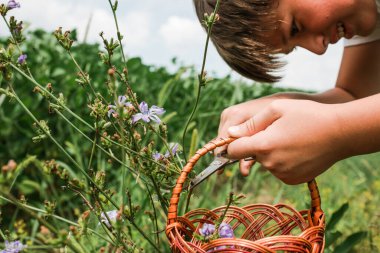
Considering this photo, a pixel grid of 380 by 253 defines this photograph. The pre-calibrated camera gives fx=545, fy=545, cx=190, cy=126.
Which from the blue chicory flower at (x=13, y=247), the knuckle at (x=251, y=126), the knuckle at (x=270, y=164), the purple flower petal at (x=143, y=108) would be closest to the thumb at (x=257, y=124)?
the knuckle at (x=251, y=126)

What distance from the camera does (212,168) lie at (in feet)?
4.10

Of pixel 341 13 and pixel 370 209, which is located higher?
pixel 341 13

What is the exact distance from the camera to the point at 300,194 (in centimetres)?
312

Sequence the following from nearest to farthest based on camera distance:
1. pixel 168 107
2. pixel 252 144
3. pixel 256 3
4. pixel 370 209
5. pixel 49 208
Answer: pixel 49 208, pixel 252 144, pixel 256 3, pixel 370 209, pixel 168 107

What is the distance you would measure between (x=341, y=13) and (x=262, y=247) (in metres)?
1.10

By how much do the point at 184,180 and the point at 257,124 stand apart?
0.23 metres

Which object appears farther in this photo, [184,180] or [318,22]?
[318,22]

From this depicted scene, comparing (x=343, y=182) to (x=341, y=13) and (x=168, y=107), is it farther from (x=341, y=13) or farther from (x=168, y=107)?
(x=341, y=13)

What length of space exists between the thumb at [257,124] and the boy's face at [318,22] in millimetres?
622

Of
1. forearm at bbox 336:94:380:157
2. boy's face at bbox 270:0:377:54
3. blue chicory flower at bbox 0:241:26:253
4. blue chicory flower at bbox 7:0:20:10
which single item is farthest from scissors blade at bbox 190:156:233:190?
boy's face at bbox 270:0:377:54

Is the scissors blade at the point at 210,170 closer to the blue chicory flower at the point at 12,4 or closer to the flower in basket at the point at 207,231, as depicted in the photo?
the flower in basket at the point at 207,231

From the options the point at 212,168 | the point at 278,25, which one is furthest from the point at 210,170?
the point at 278,25

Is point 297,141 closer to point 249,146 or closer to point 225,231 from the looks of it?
point 249,146

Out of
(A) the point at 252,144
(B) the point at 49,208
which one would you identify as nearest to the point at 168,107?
(A) the point at 252,144
